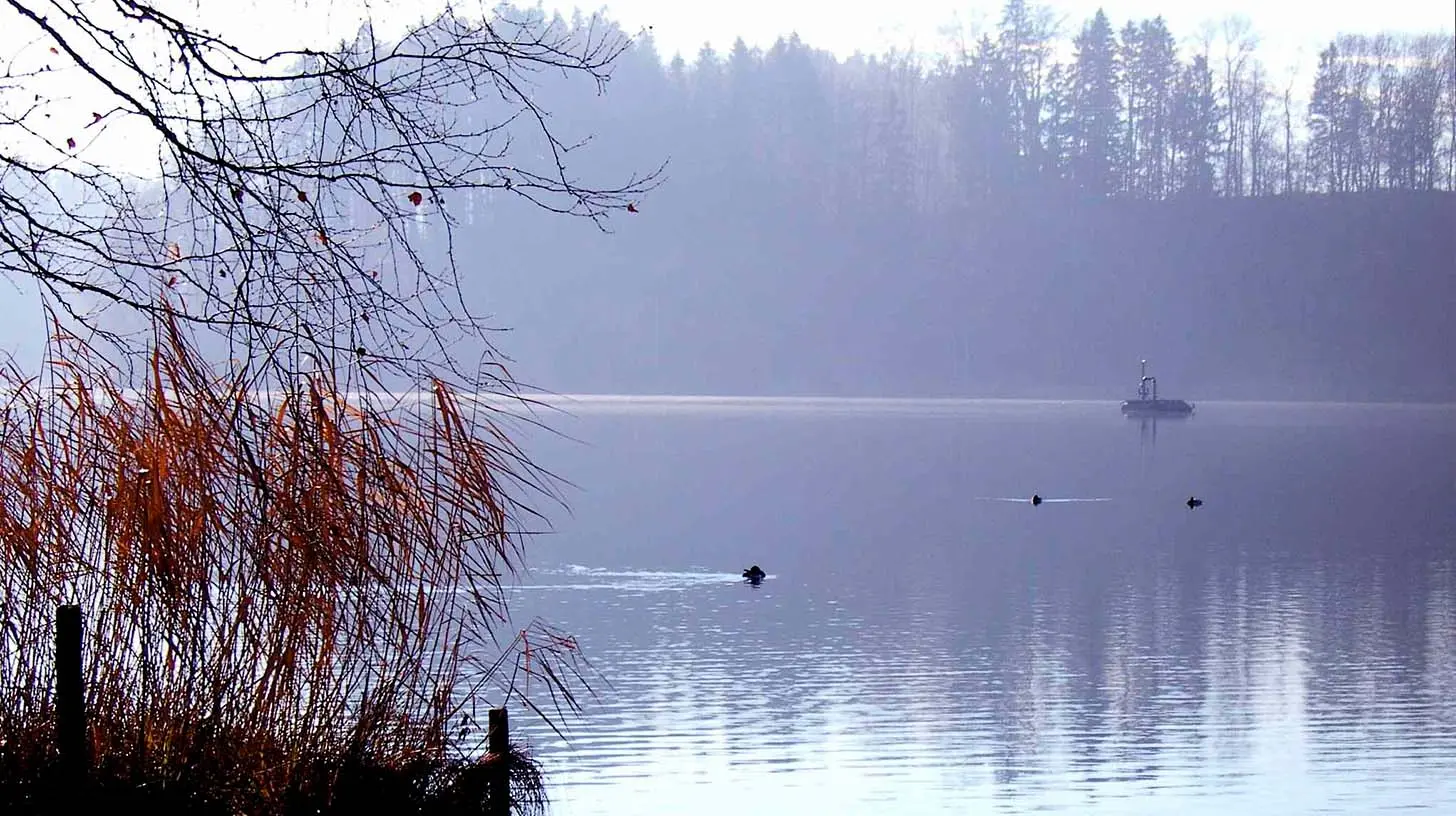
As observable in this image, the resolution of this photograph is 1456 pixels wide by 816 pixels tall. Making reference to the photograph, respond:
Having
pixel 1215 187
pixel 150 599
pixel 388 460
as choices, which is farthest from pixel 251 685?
pixel 1215 187

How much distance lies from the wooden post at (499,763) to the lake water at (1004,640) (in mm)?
4342

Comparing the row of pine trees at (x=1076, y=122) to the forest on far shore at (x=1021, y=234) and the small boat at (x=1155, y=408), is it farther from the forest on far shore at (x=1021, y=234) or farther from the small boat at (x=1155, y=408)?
the small boat at (x=1155, y=408)

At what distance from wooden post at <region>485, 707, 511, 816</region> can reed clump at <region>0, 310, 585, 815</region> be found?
65 mm

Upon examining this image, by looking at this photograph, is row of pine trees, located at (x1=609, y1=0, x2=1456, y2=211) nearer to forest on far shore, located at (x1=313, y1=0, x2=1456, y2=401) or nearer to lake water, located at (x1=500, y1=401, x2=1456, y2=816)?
forest on far shore, located at (x1=313, y1=0, x2=1456, y2=401)

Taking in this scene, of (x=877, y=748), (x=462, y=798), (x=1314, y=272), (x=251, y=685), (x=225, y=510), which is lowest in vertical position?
(x=877, y=748)

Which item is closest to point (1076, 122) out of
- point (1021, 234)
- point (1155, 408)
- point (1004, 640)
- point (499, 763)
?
point (1021, 234)

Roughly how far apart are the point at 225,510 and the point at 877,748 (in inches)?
302

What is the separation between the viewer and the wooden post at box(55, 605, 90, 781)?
5.57 metres

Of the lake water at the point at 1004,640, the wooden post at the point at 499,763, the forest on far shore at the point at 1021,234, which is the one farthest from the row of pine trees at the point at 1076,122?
the wooden post at the point at 499,763

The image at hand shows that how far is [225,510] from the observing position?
666 cm

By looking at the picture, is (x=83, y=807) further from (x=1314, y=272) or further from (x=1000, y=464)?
(x=1314, y=272)

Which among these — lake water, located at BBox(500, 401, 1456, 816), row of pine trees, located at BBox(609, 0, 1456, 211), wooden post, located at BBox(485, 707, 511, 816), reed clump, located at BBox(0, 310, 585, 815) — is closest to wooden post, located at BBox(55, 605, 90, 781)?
reed clump, located at BBox(0, 310, 585, 815)

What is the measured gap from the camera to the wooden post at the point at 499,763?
6.80 meters

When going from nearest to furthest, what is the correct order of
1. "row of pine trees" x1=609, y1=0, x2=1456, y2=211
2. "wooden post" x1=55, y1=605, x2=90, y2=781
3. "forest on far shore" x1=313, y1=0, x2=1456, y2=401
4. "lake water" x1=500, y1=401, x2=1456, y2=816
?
"wooden post" x1=55, y1=605, x2=90, y2=781 → "lake water" x1=500, y1=401, x2=1456, y2=816 → "forest on far shore" x1=313, y1=0, x2=1456, y2=401 → "row of pine trees" x1=609, y1=0, x2=1456, y2=211
